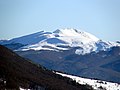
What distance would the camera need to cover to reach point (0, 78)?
150875mm

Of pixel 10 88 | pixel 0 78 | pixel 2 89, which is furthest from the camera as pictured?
pixel 0 78

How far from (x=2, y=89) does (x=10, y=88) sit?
1036 cm

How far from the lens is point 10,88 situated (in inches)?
5320

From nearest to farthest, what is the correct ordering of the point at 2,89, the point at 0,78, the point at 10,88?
the point at 2,89
the point at 10,88
the point at 0,78

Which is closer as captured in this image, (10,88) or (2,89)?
(2,89)

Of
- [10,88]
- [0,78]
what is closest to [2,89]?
[10,88]

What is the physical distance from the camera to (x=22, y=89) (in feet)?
514

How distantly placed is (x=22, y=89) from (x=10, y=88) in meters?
21.9

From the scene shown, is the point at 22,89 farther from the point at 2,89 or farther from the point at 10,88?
the point at 2,89

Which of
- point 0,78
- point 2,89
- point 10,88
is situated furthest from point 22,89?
point 2,89

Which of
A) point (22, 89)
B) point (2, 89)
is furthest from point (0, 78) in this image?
point (2, 89)

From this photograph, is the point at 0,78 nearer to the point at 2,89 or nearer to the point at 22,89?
the point at 22,89

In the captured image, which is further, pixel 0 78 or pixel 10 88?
pixel 0 78

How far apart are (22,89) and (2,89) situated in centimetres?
3225
